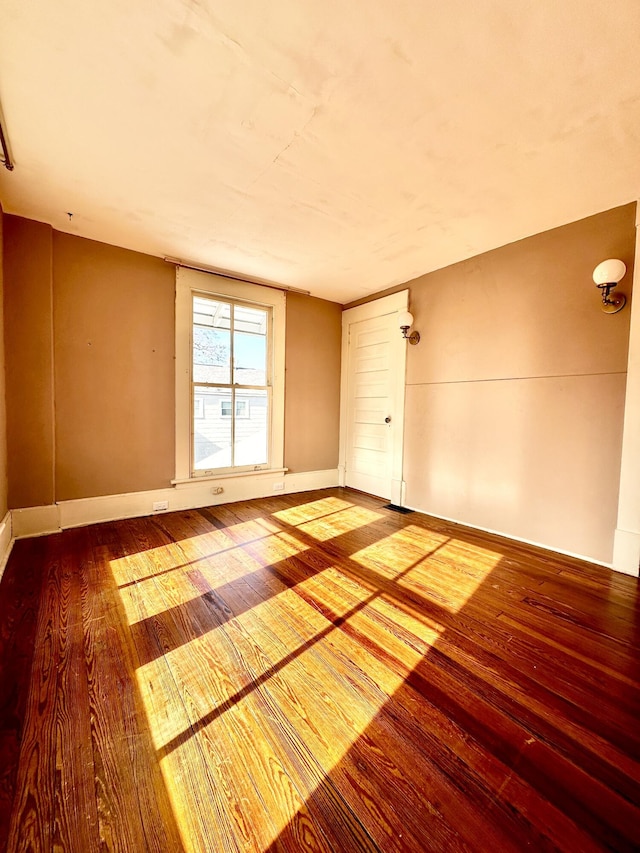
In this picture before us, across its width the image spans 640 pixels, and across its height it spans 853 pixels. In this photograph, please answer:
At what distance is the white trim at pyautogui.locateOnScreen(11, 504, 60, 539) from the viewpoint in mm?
2707

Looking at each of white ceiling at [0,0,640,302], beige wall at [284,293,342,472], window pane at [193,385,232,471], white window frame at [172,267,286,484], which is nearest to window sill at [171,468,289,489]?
white window frame at [172,267,286,484]

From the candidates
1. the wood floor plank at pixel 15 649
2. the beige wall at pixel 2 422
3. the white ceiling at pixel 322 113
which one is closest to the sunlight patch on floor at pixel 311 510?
the wood floor plank at pixel 15 649

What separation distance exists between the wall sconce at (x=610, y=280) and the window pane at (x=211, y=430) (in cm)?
337

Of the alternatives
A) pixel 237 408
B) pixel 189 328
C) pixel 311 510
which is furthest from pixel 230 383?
pixel 311 510

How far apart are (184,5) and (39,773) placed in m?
2.58

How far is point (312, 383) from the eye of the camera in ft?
14.8

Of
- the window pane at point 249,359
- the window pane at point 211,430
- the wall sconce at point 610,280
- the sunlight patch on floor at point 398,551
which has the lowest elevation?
the sunlight patch on floor at point 398,551

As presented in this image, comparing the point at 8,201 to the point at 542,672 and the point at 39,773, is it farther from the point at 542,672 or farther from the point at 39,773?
the point at 542,672

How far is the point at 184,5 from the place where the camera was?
120cm

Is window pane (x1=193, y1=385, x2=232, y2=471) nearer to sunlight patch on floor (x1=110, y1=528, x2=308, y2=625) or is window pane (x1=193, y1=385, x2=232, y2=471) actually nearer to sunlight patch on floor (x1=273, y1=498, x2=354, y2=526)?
sunlight patch on floor (x1=273, y1=498, x2=354, y2=526)

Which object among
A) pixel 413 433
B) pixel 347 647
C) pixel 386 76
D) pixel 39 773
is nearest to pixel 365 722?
pixel 347 647

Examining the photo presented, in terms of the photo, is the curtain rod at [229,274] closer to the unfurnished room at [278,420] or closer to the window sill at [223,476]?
the unfurnished room at [278,420]

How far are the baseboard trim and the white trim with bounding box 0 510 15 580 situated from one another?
13cm

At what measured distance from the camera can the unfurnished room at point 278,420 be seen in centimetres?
104
